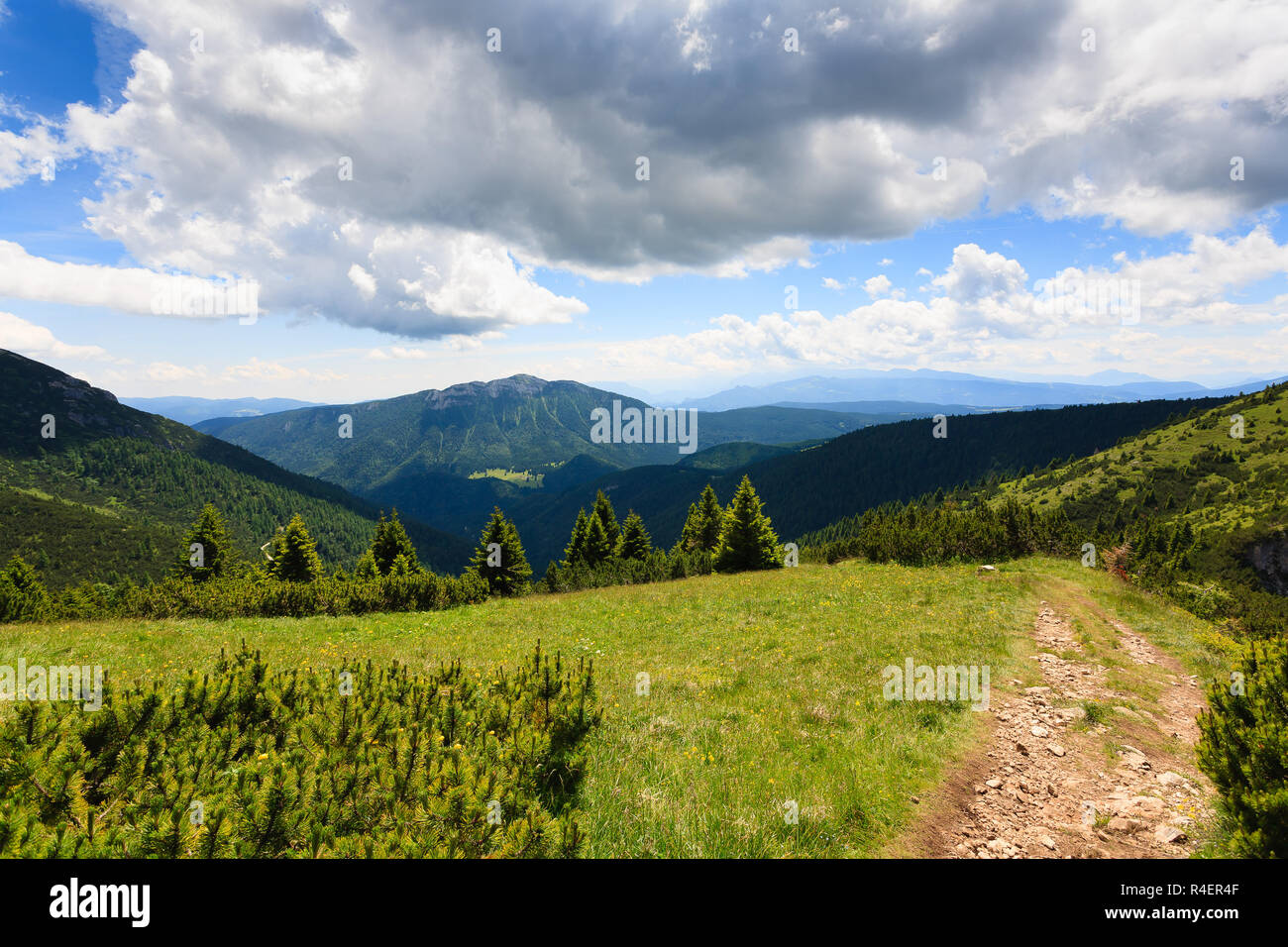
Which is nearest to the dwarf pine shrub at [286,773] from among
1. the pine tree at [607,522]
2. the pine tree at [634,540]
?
the pine tree at [607,522]

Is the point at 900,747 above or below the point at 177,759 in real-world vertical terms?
below

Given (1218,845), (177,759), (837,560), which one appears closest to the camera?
(177,759)

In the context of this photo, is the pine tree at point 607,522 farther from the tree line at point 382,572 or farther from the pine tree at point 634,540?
the pine tree at point 634,540

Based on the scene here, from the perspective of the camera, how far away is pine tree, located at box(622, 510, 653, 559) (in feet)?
168

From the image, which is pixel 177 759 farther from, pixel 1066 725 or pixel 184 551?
pixel 184 551

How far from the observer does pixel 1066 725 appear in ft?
32.5

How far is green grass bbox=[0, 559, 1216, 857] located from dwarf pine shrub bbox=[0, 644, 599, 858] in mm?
1583

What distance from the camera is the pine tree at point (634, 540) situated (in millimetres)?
51253

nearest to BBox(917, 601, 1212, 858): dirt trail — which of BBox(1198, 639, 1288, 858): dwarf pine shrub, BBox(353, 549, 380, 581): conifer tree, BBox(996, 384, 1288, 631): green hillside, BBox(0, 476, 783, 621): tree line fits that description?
BBox(1198, 639, 1288, 858): dwarf pine shrub

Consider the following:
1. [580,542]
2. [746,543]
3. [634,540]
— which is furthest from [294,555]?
[746,543]

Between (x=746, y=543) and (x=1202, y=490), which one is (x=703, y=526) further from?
(x=1202, y=490)
